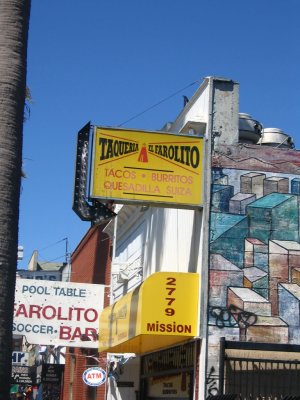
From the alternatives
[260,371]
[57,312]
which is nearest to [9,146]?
[260,371]

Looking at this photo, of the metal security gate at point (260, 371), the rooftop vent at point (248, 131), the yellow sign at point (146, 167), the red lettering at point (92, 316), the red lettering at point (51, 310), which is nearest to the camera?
the metal security gate at point (260, 371)

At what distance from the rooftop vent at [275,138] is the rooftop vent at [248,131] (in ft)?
1.24

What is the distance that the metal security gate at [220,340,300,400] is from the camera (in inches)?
496

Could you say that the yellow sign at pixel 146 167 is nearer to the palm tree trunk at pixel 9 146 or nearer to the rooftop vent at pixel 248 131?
the rooftop vent at pixel 248 131

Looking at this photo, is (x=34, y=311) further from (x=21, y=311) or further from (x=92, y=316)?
(x=92, y=316)

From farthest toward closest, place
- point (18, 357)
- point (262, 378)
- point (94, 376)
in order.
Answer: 1. point (18, 357)
2. point (94, 376)
3. point (262, 378)

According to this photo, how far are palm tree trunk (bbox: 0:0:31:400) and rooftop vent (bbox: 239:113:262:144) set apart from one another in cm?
592

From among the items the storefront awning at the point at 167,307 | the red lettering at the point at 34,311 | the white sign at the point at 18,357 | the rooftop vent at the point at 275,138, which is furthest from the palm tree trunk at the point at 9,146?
the white sign at the point at 18,357

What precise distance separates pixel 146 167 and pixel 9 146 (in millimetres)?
4247

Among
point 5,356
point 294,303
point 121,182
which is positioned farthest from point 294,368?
point 5,356

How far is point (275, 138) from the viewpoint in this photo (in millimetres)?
15625

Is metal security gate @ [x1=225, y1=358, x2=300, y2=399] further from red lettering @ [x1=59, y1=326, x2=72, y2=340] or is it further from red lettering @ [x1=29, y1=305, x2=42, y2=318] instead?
red lettering @ [x1=29, y1=305, x2=42, y2=318]

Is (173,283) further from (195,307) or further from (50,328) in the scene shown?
(50,328)

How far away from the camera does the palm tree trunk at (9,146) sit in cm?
873
